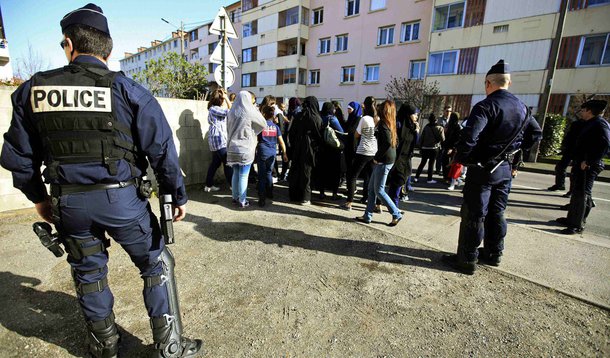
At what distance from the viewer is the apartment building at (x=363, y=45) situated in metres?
21.7

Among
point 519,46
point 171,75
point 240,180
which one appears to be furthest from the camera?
point 171,75

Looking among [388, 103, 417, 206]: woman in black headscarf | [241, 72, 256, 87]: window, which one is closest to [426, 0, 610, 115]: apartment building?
[388, 103, 417, 206]: woman in black headscarf

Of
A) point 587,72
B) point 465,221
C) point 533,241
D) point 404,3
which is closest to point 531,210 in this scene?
point 533,241

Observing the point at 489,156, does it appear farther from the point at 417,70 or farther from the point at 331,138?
the point at 417,70

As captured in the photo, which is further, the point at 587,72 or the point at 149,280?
the point at 587,72

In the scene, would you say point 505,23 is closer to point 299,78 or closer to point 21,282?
point 299,78

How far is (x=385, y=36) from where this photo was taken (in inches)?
920

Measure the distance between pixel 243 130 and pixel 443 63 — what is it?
63.5ft

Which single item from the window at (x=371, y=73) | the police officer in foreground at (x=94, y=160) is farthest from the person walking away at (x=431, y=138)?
the window at (x=371, y=73)

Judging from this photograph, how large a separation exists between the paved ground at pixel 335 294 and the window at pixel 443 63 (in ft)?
58.1

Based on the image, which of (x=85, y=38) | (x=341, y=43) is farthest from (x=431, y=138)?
(x=341, y=43)

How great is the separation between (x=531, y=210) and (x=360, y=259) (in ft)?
14.6

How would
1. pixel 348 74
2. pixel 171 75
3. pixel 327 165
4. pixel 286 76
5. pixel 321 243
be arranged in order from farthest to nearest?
pixel 286 76 → pixel 348 74 → pixel 171 75 → pixel 327 165 → pixel 321 243

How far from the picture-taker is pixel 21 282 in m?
2.89
